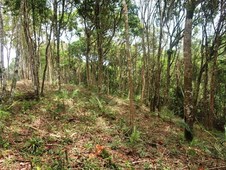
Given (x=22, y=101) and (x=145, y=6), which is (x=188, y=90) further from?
(x=145, y=6)

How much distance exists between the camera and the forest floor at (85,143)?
5.58 meters

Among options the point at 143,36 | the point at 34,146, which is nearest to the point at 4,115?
the point at 34,146

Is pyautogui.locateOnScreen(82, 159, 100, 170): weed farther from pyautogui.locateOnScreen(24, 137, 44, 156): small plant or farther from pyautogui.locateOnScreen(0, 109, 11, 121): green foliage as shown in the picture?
pyautogui.locateOnScreen(0, 109, 11, 121): green foliage

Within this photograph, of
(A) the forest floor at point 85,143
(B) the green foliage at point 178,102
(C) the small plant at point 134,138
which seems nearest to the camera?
(A) the forest floor at point 85,143

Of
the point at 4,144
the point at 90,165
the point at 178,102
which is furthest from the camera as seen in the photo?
the point at 178,102

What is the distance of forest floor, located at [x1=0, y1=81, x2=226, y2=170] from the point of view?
220 inches

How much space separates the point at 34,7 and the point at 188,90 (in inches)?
346

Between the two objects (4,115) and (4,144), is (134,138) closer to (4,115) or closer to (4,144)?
(4,144)

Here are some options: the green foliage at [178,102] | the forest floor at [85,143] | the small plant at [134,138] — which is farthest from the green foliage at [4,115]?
the green foliage at [178,102]

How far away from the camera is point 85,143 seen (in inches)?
269

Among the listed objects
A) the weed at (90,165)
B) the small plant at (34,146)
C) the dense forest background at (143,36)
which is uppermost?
the dense forest background at (143,36)

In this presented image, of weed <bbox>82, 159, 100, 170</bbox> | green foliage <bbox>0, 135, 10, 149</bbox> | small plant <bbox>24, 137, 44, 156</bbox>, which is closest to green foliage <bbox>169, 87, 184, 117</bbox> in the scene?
weed <bbox>82, 159, 100, 170</bbox>

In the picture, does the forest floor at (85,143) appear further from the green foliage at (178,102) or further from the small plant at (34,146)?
the green foliage at (178,102)

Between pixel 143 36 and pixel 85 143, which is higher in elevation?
pixel 143 36
